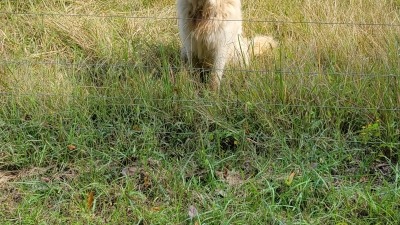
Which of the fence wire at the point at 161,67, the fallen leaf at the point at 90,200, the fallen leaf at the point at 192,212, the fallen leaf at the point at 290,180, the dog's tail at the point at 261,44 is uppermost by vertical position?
the dog's tail at the point at 261,44

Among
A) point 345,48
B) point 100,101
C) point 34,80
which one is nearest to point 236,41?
point 345,48

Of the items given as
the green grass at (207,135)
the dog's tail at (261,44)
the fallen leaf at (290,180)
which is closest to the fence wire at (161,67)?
the green grass at (207,135)

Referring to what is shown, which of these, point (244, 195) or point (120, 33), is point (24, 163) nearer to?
point (244, 195)

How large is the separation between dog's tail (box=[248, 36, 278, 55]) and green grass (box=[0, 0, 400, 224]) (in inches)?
4.5

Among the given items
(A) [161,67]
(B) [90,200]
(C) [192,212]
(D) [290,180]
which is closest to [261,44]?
(A) [161,67]

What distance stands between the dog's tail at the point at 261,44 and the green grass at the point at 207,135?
0.11m

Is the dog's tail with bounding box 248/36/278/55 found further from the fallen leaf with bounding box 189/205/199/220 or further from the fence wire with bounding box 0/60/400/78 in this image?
the fallen leaf with bounding box 189/205/199/220

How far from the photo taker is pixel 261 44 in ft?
16.3

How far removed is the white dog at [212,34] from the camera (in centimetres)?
452

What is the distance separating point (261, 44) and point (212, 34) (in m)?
0.59

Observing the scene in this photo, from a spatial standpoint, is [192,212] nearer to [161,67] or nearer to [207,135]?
[207,135]

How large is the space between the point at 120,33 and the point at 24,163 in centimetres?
201

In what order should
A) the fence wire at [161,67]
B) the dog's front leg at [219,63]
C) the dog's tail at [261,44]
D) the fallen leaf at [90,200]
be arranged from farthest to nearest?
the dog's tail at [261,44], the dog's front leg at [219,63], the fence wire at [161,67], the fallen leaf at [90,200]

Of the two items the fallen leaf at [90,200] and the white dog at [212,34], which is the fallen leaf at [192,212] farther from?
the white dog at [212,34]
